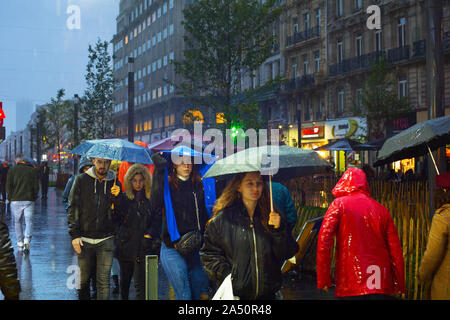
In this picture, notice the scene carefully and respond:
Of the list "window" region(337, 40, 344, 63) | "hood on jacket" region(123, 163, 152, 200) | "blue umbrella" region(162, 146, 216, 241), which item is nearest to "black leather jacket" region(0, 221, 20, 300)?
"blue umbrella" region(162, 146, 216, 241)

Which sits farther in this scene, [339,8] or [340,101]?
[340,101]

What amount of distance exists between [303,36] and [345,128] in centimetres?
917

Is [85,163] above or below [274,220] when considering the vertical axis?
above

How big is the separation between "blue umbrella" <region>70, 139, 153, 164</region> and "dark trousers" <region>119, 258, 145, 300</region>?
1196 mm

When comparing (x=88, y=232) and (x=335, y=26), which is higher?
(x=335, y=26)

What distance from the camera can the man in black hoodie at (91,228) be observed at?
6.25 m

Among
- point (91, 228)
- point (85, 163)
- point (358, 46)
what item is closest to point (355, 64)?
point (358, 46)

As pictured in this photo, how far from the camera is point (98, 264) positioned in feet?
20.7

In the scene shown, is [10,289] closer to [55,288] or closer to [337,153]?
[55,288]

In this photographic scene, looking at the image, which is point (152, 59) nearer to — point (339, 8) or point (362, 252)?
point (339, 8)

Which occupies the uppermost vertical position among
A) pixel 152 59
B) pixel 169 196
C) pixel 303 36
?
pixel 152 59

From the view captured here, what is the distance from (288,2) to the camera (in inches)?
1897
